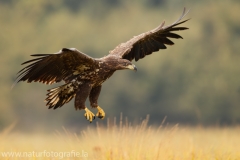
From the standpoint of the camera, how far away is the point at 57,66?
6098 millimetres

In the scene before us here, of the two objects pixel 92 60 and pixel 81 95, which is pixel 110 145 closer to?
pixel 81 95

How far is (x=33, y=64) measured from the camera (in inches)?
229

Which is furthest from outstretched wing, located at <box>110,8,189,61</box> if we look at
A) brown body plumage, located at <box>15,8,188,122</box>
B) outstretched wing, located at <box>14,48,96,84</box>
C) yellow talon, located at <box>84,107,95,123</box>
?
yellow talon, located at <box>84,107,95,123</box>

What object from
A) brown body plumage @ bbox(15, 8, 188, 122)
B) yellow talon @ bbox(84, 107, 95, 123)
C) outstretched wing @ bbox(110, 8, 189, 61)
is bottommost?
yellow talon @ bbox(84, 107, 95, 123)

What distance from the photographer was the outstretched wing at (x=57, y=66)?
5809 mm

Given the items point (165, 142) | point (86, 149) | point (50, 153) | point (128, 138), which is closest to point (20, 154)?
point (50, 153)

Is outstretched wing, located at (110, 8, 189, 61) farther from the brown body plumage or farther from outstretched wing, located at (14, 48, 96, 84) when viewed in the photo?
outstretched wing, located at (14, 48, 96, 84)

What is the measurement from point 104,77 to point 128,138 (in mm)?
923

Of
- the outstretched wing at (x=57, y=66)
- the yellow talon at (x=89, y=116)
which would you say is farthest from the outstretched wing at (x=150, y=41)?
the yellow talon at (x=89, y=116)

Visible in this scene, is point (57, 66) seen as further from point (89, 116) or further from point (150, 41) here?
point (150, 41)

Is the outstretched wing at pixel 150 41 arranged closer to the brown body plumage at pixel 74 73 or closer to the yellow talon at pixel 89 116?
the brown body plumage at pixel 74 73

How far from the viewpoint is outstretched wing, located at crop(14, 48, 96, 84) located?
5809 millimetres

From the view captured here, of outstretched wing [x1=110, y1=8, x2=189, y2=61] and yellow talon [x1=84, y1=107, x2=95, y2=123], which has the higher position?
outstretched wing [x1=110, y1=8, x2=189, y2=61]

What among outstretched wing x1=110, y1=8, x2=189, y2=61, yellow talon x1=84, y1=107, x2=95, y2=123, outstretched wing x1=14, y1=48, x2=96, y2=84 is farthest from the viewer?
outstretched wing x1=110, y1=8, x2=189, y2=61
